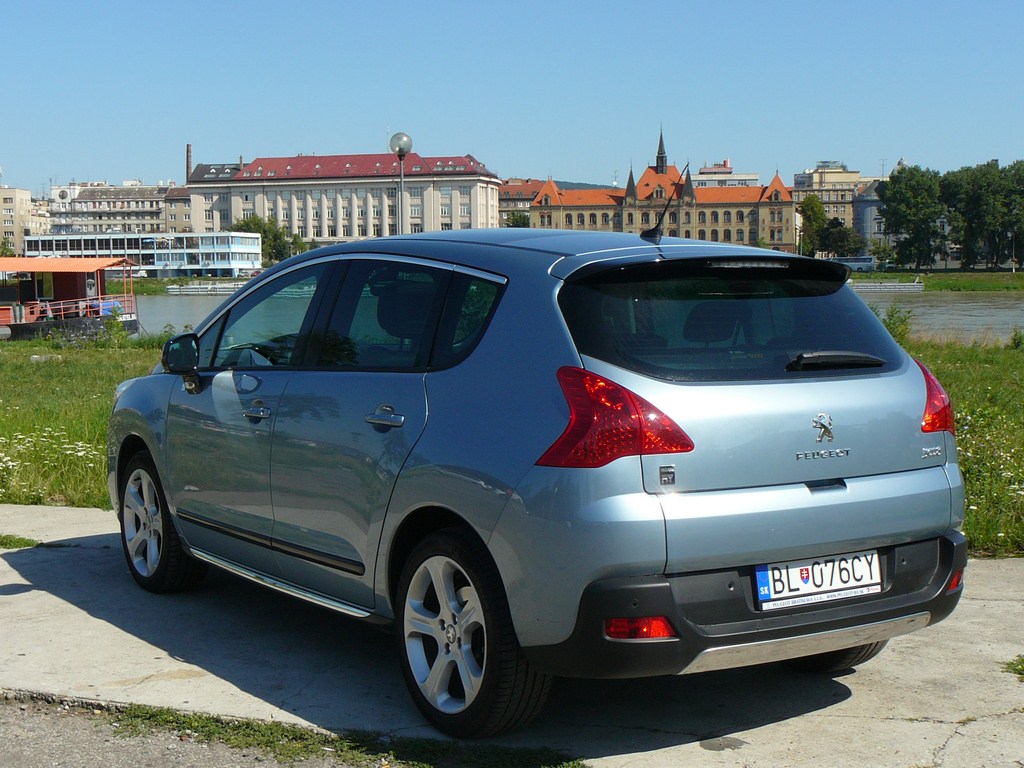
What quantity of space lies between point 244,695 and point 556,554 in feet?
5.23

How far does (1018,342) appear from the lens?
32.8 m

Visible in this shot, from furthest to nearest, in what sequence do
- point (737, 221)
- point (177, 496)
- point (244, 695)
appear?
point (737, 221) → point (177, 496) → point (244, 695)

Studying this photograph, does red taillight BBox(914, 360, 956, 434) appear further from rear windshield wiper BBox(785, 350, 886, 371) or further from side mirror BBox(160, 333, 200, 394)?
side mirror BBox(160, 333, 200, 394)

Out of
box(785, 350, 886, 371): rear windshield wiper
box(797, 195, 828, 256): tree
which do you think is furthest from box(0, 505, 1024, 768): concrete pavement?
box(797, 195, 828, 256): tree

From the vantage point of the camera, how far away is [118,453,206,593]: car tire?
609 cm

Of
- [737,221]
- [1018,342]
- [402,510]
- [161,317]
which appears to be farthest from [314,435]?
[737,221]

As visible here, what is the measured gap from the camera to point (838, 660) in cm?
479

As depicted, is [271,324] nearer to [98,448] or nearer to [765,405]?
[765,405]

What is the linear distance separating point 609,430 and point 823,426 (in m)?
0.74

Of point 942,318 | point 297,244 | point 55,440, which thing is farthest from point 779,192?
point 55,440

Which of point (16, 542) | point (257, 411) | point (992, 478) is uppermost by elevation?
point (257, 411)

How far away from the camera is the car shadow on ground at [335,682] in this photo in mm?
4203

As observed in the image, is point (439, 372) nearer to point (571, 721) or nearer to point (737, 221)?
point (571, 721)

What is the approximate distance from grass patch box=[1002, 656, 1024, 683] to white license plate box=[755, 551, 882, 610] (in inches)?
44.9
